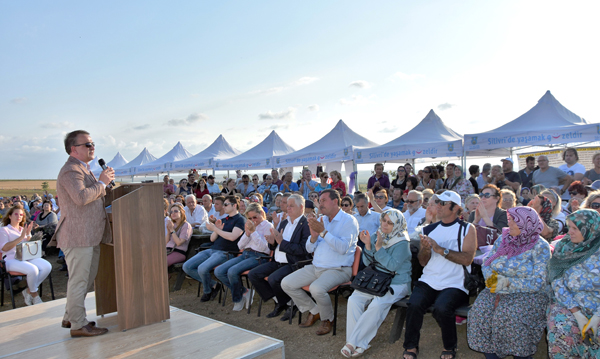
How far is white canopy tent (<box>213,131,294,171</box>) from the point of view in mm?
15585

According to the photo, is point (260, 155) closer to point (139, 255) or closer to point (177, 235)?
point (177, 235)

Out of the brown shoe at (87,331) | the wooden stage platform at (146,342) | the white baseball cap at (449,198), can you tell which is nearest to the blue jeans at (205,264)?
the wooden stage platform at (146,342)

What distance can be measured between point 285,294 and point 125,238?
2.25 meters

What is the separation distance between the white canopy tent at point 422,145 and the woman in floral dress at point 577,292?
793cm

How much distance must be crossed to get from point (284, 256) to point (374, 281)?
1501 millimetres

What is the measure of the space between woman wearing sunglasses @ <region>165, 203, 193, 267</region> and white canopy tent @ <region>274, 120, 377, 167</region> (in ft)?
22.9

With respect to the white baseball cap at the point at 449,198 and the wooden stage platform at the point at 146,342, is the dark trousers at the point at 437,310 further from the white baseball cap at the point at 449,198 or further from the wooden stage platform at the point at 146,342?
the wooden stage platform at the point at 146,342

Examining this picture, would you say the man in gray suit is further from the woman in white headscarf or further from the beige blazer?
the woman in white headscarf

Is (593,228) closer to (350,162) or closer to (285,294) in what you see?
(285,294)

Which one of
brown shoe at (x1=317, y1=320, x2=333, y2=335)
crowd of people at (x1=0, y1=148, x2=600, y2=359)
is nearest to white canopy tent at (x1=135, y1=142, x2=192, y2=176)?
crowd of people at (x1=0, y1=148, x2=600, y2=359)

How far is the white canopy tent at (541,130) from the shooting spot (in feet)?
28.3

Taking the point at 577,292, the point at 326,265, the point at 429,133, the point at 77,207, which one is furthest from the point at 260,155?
the point at 577,292

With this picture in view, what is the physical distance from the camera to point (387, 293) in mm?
3672

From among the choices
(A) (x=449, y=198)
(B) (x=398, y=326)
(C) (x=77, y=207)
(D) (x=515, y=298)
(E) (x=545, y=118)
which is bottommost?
(B) (x=398, y=326)
